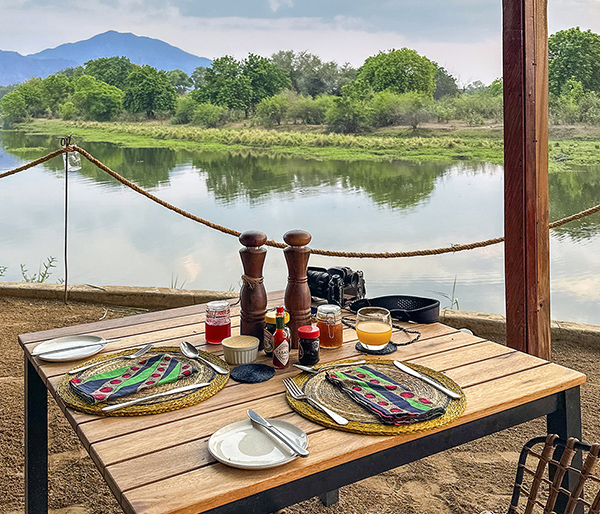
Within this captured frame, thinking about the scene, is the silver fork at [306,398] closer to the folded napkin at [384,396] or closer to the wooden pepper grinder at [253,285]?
the folded napkin at [384,396]

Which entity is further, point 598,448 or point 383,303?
point 383,303

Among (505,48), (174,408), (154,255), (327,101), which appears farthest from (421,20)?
(174,408)

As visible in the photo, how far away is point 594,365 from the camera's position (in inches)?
104

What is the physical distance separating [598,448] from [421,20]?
10896 millimetres

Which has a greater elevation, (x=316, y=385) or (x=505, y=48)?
(x=505, y=48)

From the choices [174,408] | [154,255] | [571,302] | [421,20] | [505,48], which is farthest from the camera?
[421,20]

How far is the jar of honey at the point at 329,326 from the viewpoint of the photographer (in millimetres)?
1301

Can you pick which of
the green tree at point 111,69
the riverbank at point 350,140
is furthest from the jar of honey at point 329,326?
the green tree at point 111,69

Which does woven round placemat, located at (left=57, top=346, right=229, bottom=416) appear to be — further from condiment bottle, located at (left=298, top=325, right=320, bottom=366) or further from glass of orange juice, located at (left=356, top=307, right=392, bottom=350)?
glass of orange juice, located at (left=356, top=307, right=392, bottom=350)

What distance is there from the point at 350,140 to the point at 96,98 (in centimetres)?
292

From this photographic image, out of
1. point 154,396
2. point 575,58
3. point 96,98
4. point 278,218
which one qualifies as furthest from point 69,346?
point 278,218

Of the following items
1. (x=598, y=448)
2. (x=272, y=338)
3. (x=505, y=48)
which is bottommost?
(x=598, y=448)

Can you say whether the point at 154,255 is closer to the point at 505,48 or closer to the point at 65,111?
the point at 65,111

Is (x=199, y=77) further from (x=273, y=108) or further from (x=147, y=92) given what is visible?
(x=273, y=108)
